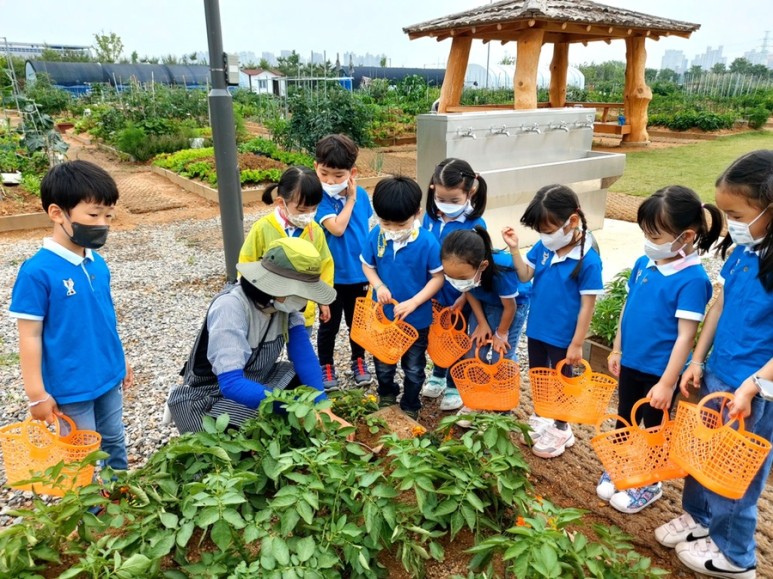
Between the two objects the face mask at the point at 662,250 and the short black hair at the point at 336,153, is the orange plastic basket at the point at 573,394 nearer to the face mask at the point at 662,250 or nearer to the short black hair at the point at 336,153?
the face mask at the point at 662,250

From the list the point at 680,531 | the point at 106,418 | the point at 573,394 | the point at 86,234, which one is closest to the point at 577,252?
the point at 573,394

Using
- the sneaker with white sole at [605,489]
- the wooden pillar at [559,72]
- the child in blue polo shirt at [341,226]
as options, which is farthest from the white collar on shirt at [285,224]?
the wooden pillar at [559,72]

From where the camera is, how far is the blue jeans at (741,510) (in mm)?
1792

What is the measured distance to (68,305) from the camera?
203 centimetres

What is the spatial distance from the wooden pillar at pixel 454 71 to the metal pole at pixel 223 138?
651 centimetres

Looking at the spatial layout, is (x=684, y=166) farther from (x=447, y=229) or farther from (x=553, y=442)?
(x=553, y=442)

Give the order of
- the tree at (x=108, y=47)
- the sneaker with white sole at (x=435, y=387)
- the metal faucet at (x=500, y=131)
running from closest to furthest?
the sneaker with white sole at (x=435, y=387) < the metal faucet at (x=500, y=131) < the tree at (x=108, y=47)

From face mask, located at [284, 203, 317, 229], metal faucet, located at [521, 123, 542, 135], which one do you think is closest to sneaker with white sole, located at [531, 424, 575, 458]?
face mask, located at [284, 203, 317, 229]

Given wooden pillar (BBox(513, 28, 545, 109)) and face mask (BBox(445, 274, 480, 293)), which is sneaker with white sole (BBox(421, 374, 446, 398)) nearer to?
face mask (BBox(445, 274, 480, 293))

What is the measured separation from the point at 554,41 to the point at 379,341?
12.8 meters

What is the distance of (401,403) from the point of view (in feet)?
10.2

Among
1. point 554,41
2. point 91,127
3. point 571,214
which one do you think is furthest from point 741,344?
point 91,127

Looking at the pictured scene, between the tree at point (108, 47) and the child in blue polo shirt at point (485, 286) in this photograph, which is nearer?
the child in blue polo shirt at point (485, 286)

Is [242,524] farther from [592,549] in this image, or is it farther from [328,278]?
[328,278]
